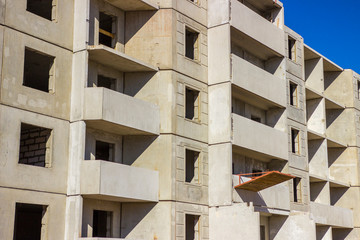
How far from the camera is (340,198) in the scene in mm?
41875

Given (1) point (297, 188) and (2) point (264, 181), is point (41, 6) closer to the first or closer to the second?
(2) point (264, 181)

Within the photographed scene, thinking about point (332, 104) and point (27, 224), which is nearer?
point (27, 224)

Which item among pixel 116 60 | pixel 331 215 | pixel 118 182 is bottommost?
pixel 331 215

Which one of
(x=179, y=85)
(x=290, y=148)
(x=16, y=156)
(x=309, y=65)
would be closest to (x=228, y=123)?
(x=179, y=85)

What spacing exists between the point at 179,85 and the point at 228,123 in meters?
2.96

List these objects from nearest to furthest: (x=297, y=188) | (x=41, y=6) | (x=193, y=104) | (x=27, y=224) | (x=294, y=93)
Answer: (x=41, y=6), (x=193, y=104), (x=27, y=224), (x=297, y=188), (x=294, y=93)

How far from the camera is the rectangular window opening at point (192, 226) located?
26.9 meters

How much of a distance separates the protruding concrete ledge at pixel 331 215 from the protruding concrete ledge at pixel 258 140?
5.56m

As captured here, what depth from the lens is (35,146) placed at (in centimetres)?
2348

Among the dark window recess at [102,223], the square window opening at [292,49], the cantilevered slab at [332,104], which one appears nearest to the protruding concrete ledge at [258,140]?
the square window opening at [292,49]

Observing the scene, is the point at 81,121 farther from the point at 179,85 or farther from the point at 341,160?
the point at 341,160

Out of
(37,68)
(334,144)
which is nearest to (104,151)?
(37,68)

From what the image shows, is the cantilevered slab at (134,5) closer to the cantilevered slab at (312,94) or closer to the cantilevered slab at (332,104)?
the cantilevered slab at (312,94)

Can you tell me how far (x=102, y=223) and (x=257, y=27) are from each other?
43.8ft
